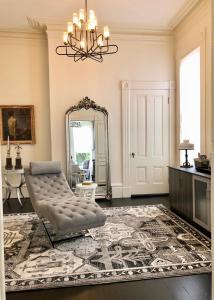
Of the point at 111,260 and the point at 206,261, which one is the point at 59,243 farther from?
the point at 206,261

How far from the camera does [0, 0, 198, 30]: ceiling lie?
4.89 metres

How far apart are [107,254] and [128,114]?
3.60 m

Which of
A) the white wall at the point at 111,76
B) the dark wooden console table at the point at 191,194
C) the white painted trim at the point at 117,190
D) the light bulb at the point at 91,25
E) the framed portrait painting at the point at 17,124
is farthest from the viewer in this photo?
the white painted trim at the point at 117,190

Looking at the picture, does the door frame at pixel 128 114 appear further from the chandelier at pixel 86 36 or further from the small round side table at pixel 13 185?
the small round side table at pixel 13 185

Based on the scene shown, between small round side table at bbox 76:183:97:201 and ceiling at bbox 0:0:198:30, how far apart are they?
3279mm

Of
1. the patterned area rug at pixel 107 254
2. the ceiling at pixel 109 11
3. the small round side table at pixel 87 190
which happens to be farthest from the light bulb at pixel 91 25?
the patterned area rug at pixel 107 254

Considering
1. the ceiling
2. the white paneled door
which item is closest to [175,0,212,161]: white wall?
the ceiling

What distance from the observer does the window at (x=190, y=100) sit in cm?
543

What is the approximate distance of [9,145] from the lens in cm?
595

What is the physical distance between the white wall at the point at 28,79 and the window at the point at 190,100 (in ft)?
9.84

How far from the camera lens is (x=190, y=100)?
578 centimetres

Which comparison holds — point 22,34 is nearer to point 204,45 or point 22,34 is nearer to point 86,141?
point 86,141

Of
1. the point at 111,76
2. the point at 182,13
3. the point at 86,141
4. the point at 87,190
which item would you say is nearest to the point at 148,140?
the point at 86,141

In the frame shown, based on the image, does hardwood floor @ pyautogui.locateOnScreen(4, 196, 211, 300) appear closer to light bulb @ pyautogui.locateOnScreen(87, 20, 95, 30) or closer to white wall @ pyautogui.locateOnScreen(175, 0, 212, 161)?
white wall @ pyautogui.locateOnScreen(175, 0, 212, 161)
